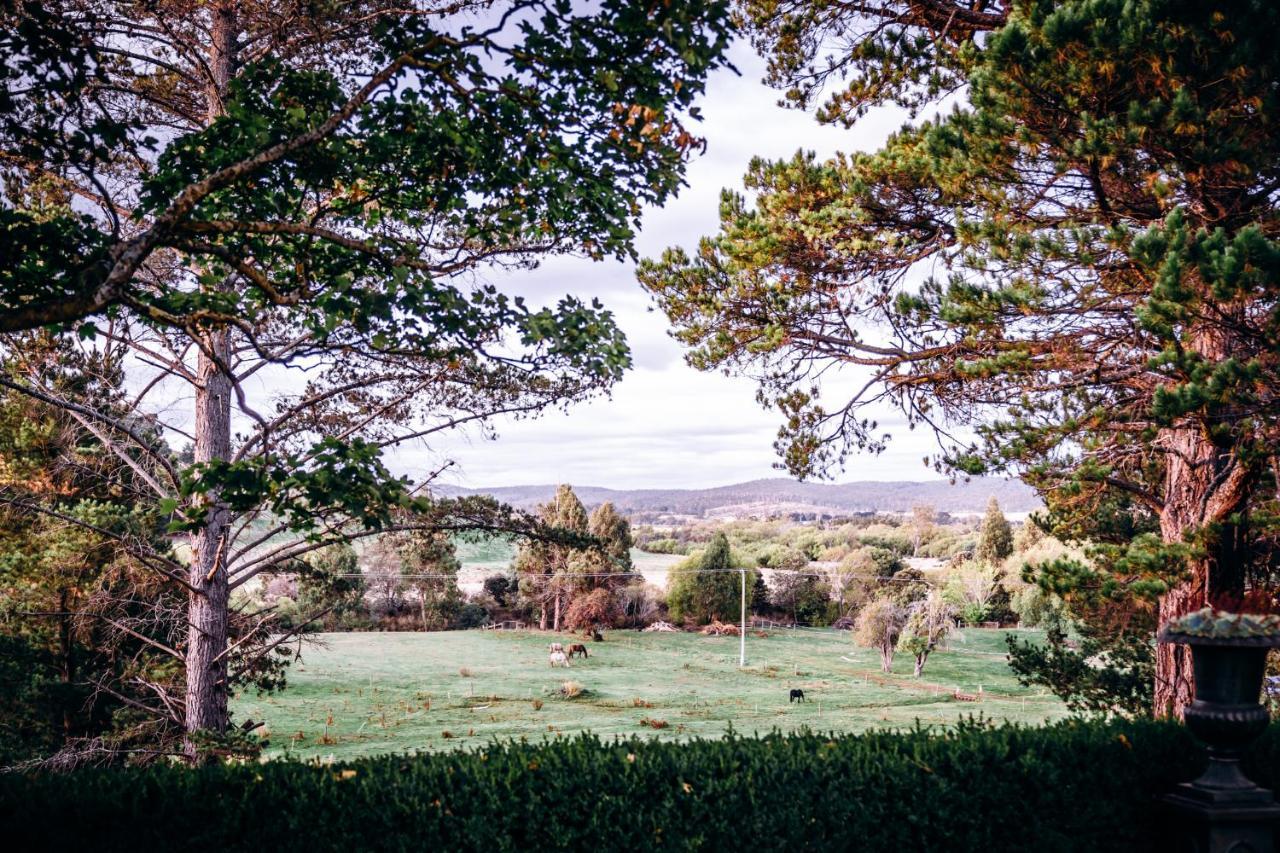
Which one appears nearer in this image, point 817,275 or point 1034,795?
point 1034,795

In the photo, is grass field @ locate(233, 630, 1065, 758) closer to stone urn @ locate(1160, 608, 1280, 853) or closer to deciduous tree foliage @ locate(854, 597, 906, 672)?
deciduous tree foliage @ locate(854, 597, 906, 672)

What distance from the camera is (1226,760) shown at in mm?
5461

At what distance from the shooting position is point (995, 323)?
762 cm

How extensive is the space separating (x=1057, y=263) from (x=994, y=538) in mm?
35599

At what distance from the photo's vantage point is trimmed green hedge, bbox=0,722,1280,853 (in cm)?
440

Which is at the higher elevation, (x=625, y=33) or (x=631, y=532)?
(x=625, y=33)

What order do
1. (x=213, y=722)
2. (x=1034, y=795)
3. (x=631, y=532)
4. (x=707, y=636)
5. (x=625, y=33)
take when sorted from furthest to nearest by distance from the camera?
(x=631, y=532)
(x=707, y=636)
(x=213, y=722)
(x=1034, y=795)
(x=625, y=33)

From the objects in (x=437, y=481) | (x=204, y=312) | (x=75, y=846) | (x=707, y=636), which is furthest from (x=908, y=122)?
(x=707, y=636)

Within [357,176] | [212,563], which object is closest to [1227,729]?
[357,176]

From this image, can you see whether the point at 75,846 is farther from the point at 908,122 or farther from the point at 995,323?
the point at 908,122

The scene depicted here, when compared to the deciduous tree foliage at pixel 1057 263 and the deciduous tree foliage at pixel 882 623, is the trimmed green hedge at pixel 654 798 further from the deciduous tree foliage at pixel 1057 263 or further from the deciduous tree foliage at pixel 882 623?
the deciduous tree foliage at pixel 882 623

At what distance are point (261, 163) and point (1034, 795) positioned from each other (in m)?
6.08

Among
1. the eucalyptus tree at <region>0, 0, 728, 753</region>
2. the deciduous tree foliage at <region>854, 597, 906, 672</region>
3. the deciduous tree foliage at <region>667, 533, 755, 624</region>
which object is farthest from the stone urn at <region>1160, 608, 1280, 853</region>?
the deciduous tree foliage at <region>667, 533, 755, 624</region>

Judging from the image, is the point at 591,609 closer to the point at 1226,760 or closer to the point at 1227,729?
the point at 1226,760
